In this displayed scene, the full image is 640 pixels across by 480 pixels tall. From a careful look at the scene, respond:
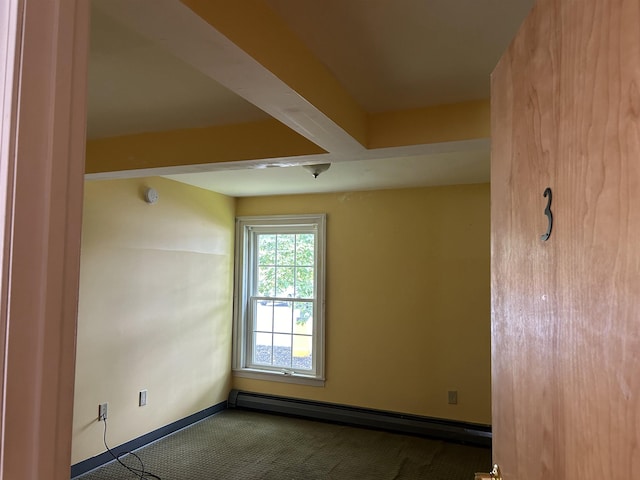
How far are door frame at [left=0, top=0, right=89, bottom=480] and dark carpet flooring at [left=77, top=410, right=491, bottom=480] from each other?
2877 mm

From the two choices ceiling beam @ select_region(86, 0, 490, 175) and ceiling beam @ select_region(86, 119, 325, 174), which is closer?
ceiling beam @ select_region(86, 0, 490, 175)

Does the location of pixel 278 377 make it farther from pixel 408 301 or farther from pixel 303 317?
pixel 408 301

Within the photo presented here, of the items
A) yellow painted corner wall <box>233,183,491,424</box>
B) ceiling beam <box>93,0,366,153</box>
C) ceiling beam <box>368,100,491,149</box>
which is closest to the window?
yellow painted corner wall <box>233,183,491,424</box>

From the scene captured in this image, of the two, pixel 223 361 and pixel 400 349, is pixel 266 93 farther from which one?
pixel 223 361

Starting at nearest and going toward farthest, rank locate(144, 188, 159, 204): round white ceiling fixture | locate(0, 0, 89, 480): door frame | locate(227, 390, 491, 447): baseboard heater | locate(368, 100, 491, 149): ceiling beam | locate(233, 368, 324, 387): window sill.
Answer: locate(0, 0, 89, 480): door frame
locate(368, 100, 491, 149): ceiling beam
locate(144, 188, 159, 204): round white ceiling fixture
locate(227, 390, 491, 447): baseboard heater
locate(233, 368, 324, 387): window sill

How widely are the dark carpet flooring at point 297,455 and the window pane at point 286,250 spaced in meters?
1.62

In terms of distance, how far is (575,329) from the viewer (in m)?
0.64

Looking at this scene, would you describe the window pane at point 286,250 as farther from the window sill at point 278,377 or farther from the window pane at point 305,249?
the window sill at point 278,377

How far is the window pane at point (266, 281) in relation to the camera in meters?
4.70

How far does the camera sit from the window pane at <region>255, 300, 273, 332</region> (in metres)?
4.68

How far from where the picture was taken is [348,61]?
1606 mm

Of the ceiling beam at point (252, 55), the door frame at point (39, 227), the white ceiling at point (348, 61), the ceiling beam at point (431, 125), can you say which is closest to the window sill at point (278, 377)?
the white ceiling at point (348, 61)

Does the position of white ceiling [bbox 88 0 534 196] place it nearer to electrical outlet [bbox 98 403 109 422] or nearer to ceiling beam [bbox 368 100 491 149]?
ceiling beam [bbox 368 100 491 149]

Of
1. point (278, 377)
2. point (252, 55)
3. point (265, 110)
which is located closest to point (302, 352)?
point (278, 377)
